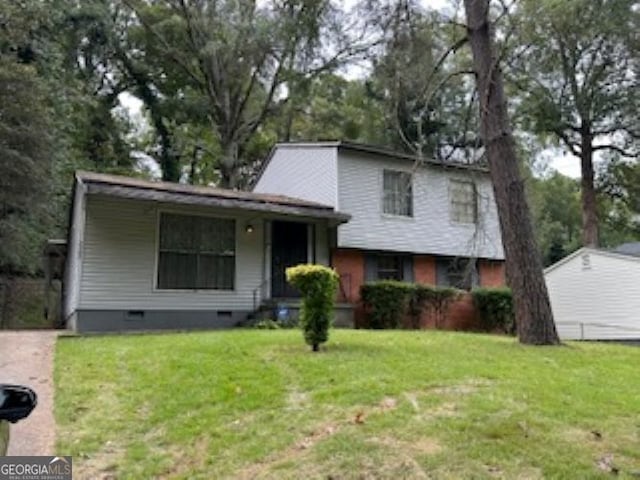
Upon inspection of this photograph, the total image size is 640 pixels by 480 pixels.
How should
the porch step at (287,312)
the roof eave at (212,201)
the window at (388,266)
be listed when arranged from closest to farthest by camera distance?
the roof eave at (212,201) < the porch step at (287,312) < the window at (388,266)

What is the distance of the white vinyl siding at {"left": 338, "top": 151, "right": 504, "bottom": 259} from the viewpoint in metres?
16.2

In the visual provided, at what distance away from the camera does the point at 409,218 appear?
17266 millimetres

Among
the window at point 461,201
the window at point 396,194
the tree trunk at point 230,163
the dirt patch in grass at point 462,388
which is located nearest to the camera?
the dirt patch in grass at point 462,388

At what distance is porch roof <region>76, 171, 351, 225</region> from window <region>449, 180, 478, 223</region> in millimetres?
4728

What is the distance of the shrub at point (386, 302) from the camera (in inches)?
593

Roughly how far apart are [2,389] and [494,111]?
969cm

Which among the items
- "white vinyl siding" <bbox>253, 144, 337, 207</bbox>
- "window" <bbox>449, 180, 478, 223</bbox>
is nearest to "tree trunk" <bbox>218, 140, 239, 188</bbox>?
"white vinyl siding" <bbox>253, 144, 337, 207</bbox>

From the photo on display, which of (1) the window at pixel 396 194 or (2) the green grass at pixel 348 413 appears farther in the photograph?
(1) the window at pixel 396 194

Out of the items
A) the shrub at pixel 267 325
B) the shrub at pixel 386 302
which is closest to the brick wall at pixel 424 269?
the shrub at pixel 386 302

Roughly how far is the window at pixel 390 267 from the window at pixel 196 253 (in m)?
4.62

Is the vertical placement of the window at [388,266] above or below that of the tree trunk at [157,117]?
below

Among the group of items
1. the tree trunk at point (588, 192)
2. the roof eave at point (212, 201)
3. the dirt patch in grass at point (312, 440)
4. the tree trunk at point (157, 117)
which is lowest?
the dirt patch in grass at point (312, 440)

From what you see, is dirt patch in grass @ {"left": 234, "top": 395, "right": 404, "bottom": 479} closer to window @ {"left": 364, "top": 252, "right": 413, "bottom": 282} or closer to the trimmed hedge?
the trimmed hedge

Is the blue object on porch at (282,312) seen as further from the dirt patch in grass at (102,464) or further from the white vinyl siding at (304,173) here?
the dirt patch in grass at (102,464)
